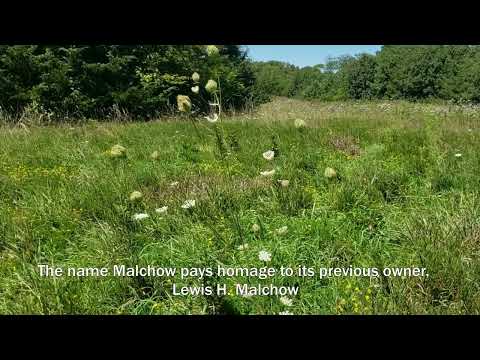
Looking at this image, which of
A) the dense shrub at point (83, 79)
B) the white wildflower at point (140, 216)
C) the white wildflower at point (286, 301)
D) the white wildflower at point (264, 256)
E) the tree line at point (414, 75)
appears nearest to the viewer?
the white wildflower at point (286, 301)

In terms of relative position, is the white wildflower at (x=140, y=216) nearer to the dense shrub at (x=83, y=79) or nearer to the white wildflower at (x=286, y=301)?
the white wildflower at (x=286, y=301)

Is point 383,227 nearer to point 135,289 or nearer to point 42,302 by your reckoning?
point 135,289

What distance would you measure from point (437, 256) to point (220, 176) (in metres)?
2.14

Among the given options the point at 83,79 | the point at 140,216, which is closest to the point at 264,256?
the point at 140,216

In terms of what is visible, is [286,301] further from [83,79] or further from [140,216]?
[83,79]

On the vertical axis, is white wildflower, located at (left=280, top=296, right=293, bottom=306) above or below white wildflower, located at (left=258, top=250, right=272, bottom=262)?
below

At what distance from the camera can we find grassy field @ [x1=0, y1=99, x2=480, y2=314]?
182 centimetres

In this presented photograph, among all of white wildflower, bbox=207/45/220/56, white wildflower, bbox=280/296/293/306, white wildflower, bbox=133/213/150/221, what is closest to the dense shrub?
white wildflower, bbox=133/213/150/221

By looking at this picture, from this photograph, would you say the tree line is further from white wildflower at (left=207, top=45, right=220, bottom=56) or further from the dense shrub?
white wildflower at (left=207, top=45, right=220, bottom=56)

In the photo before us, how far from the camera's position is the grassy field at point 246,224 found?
1817mm

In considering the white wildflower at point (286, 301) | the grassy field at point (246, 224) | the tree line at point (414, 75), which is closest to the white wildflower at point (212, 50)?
the grassy field at point (246, 224)

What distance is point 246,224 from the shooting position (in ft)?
8.57
